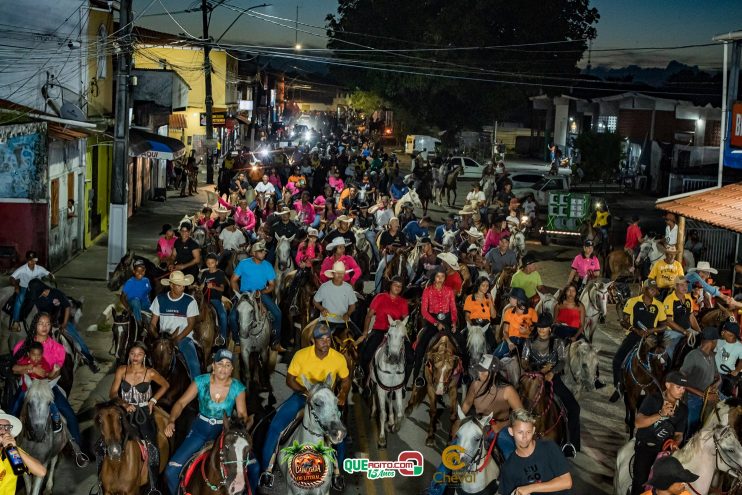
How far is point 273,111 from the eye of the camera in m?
97.0

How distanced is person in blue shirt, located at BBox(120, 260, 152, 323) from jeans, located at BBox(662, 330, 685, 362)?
7.07 m

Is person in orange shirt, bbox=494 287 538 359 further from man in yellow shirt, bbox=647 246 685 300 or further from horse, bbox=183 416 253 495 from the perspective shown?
horse, bbox=183 416 253 495

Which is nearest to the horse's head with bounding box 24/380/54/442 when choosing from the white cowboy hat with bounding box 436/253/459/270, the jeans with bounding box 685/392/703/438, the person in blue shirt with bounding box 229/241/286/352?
the person in blue shirt with bounding box 229/241/286/352

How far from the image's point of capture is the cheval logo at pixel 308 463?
8773 millimetres

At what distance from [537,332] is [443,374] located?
126 centimetres

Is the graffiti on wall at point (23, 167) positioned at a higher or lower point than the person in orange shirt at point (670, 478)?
higher

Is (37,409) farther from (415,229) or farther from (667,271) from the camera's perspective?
(415,229)

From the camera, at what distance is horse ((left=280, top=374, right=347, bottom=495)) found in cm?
891

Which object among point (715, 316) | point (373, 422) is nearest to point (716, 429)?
point (373, 422)

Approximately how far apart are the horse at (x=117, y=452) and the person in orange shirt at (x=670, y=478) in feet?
13.4

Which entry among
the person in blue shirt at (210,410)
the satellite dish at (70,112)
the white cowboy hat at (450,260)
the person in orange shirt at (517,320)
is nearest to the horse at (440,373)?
the person in orange shirt at (517,320)

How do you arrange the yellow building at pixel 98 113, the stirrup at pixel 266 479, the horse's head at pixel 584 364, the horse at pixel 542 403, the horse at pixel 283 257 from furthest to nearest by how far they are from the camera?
the yellow building at pixel 98 113 < the horse at pixel 283 257 < the horse's head at pixel 584 364 < the horse at pixel 542 403 < the stirrup at pixel 266 479

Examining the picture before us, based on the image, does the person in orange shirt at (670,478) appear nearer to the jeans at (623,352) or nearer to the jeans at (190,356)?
the jeans at (623,352)

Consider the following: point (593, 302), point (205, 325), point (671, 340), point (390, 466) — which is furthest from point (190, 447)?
point (593, 302)
